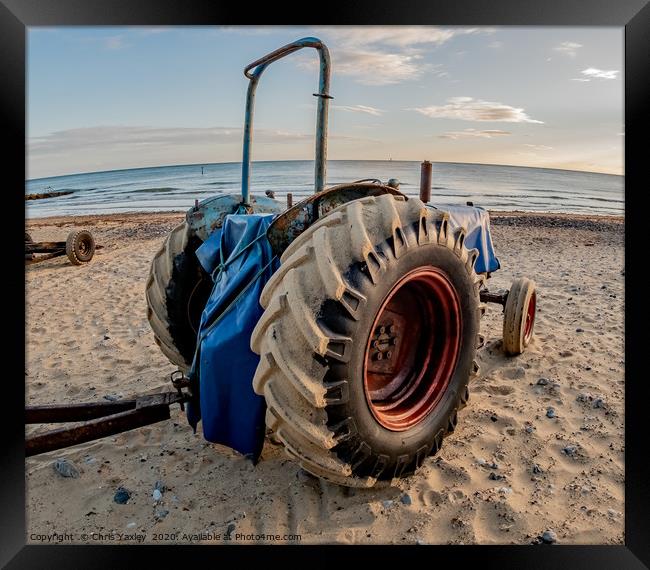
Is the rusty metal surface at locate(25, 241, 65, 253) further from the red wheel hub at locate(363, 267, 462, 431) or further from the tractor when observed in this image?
the red wheel hub at locate(363, 267, 462, 431)

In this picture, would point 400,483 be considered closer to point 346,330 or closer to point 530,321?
point 346,330

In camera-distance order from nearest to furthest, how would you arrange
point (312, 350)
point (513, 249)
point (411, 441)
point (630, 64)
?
point (312, 350), point (630, 64), point (411, 441), point (513, 249)

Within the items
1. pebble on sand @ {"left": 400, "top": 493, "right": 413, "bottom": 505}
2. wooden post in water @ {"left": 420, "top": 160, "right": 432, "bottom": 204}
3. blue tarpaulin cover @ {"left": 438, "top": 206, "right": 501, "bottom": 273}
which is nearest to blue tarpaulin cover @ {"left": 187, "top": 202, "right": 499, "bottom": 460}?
pebble on sand @ {"left": 400, "top": 493, "right": 413, "bottom": 505}

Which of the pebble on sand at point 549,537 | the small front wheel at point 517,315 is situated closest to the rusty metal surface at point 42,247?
the small front wheel at point 517,315

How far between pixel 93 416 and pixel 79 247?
708 centimetres

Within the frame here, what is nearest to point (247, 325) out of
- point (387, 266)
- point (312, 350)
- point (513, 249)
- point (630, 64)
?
point (312, 350)

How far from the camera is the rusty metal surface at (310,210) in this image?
225 centimetres

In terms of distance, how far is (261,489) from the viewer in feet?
7.92

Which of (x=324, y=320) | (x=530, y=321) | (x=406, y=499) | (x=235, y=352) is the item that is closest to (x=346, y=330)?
(x=324, y=320)

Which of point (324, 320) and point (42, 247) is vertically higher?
point (42, 247)

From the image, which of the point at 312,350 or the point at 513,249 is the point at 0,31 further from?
the point at 513,249

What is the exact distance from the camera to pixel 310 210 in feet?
7.40

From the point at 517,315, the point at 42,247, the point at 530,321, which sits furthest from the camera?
the point at 42,247

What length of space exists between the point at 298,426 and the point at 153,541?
956 mm
